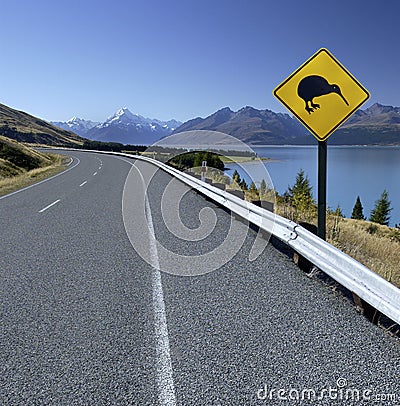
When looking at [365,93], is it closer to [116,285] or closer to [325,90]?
[325,90]

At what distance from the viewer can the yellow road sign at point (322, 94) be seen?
5672mm

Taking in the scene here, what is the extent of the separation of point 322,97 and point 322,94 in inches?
1.7

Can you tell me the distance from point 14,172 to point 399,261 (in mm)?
34213

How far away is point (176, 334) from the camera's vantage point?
137 inches

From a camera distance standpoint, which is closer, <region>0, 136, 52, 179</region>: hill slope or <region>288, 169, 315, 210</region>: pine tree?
<region>288, 169, 315, 210</region>: pine tree

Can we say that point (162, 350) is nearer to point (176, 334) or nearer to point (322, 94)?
point (176, 334)

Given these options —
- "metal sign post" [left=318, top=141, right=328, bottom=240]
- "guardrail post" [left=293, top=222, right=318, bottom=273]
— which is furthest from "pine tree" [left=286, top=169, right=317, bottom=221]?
"guardrail post" [left=293, top=222, right=318, bottom=273]

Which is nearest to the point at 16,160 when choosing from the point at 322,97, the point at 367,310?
the point at 322,97

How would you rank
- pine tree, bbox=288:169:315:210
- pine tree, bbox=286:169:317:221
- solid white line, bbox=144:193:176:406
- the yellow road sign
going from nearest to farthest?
1. solid white line, bbox=144:193:176:406
2. the yellow road sign
3. pine tree, bbox=286:169:317:221
4. pine tree, bbox=288:169:315:210

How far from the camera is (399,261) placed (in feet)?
23.7

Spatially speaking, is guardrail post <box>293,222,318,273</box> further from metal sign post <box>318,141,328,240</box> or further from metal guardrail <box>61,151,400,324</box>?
metal sign post <box>318,141,328,240</box>

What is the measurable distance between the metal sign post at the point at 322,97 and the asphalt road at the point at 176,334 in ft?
5.69

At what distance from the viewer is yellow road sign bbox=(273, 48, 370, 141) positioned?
5.67 meters

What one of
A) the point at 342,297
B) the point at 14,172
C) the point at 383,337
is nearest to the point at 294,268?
the point at 342,297
